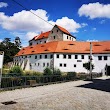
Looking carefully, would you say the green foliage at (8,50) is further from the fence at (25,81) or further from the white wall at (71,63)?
the fence at (25,81)

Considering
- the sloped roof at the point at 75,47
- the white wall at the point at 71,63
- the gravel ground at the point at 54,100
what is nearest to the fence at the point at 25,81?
the gravel ground at the point at 54,100

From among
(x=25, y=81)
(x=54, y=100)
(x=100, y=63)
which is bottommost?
(x=54, y=100)

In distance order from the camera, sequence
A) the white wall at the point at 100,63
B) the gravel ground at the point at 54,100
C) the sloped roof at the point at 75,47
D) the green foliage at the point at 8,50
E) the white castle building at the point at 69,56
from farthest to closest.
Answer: the green foliage at the point at 8,50 → the sloped roof at the point at 75,47 → the white castle building at the point at 69,56 → the white wall at the point at 100,63 → the gravel ground at the point at 54,100

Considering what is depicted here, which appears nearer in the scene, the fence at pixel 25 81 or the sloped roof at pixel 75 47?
the fence at pixel 25 81

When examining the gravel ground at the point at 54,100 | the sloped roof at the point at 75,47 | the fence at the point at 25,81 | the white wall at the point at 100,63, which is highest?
the sloped roof at the point at 75,47

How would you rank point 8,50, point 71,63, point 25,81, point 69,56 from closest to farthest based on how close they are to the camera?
point 25,81, point 71,63, point 69,56, point 8,50

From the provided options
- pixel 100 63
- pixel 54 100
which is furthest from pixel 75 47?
pixel 54 100

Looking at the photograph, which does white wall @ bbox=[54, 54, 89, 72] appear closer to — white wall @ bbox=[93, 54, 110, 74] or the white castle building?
the white castle building

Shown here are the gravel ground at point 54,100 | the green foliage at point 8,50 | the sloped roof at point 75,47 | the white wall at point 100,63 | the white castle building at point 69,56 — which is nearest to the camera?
the gravel ground at point 54,100

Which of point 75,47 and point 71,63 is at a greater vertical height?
point 75,47

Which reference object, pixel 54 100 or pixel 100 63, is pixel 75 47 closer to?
pixel 100 63

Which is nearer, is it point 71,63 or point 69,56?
point 71,63

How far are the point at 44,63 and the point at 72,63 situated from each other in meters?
8.34

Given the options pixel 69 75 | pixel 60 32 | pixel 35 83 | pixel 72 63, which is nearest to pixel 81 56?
pixel 72 63
